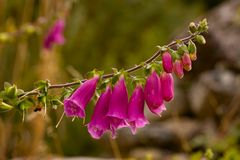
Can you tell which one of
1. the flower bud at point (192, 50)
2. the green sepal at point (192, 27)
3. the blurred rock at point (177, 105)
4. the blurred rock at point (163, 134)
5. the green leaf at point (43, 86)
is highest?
the blurred rock at point (177, 105)

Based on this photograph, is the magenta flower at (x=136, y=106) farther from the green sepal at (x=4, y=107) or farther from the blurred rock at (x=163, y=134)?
the blurred rock at (x=163, y=134)

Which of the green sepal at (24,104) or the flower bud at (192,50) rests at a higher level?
the flower bud at (192,50)

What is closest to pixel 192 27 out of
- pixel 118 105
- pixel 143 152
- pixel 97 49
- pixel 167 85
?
pixel 167 85

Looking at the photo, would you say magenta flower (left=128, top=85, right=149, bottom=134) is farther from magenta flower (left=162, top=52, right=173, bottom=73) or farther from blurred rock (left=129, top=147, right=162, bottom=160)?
blurred rock (left=129, top=147, right=162, bottom=160)

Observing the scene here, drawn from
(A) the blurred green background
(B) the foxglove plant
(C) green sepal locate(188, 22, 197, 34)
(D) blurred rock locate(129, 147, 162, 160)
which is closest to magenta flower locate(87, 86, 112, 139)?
(B) the foxglove plant

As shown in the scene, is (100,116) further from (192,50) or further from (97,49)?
(97,49)

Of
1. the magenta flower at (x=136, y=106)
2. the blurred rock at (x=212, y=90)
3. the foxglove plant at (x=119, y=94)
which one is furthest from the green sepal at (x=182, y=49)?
the blurred rock at (x=212, y=90)

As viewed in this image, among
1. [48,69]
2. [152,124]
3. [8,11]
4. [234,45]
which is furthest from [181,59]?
[8,11]
